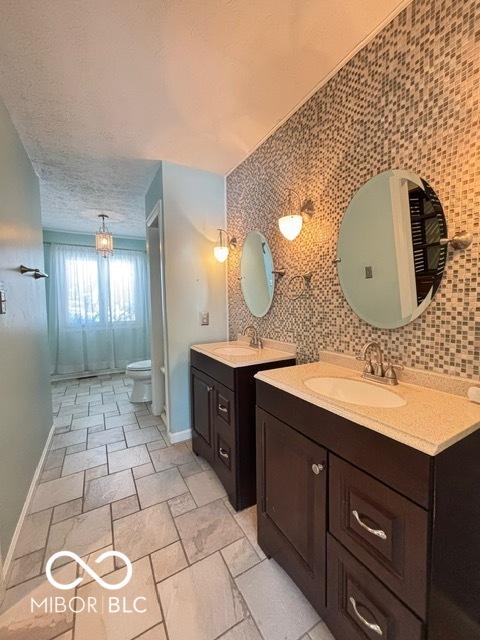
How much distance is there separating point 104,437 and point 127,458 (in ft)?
1.60

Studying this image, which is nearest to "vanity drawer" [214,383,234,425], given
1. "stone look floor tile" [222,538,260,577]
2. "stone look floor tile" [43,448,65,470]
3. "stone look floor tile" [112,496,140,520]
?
"stone look floor tile" [222,538,260,577]

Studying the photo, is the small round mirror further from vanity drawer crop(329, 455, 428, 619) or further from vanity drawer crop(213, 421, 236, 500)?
vanity drawer crop(329, 455, 428, 619)

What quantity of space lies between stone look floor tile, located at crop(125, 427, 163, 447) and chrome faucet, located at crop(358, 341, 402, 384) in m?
2.00

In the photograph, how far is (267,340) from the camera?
2.07 meters

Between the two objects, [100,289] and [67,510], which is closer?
[67,510]

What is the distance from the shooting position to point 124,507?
64.4 inches

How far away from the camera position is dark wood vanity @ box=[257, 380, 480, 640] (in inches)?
26.5

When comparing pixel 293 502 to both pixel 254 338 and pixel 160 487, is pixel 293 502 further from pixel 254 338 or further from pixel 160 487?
pixel 254 338

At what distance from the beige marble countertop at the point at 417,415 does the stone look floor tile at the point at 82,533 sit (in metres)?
1.29

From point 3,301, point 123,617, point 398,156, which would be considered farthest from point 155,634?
point 398,156

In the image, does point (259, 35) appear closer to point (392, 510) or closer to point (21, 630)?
point (392, 510)

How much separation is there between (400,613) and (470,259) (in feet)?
3.64

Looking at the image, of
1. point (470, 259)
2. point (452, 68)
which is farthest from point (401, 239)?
point (452, 68)

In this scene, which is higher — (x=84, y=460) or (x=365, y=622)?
(x=365, y=622)
